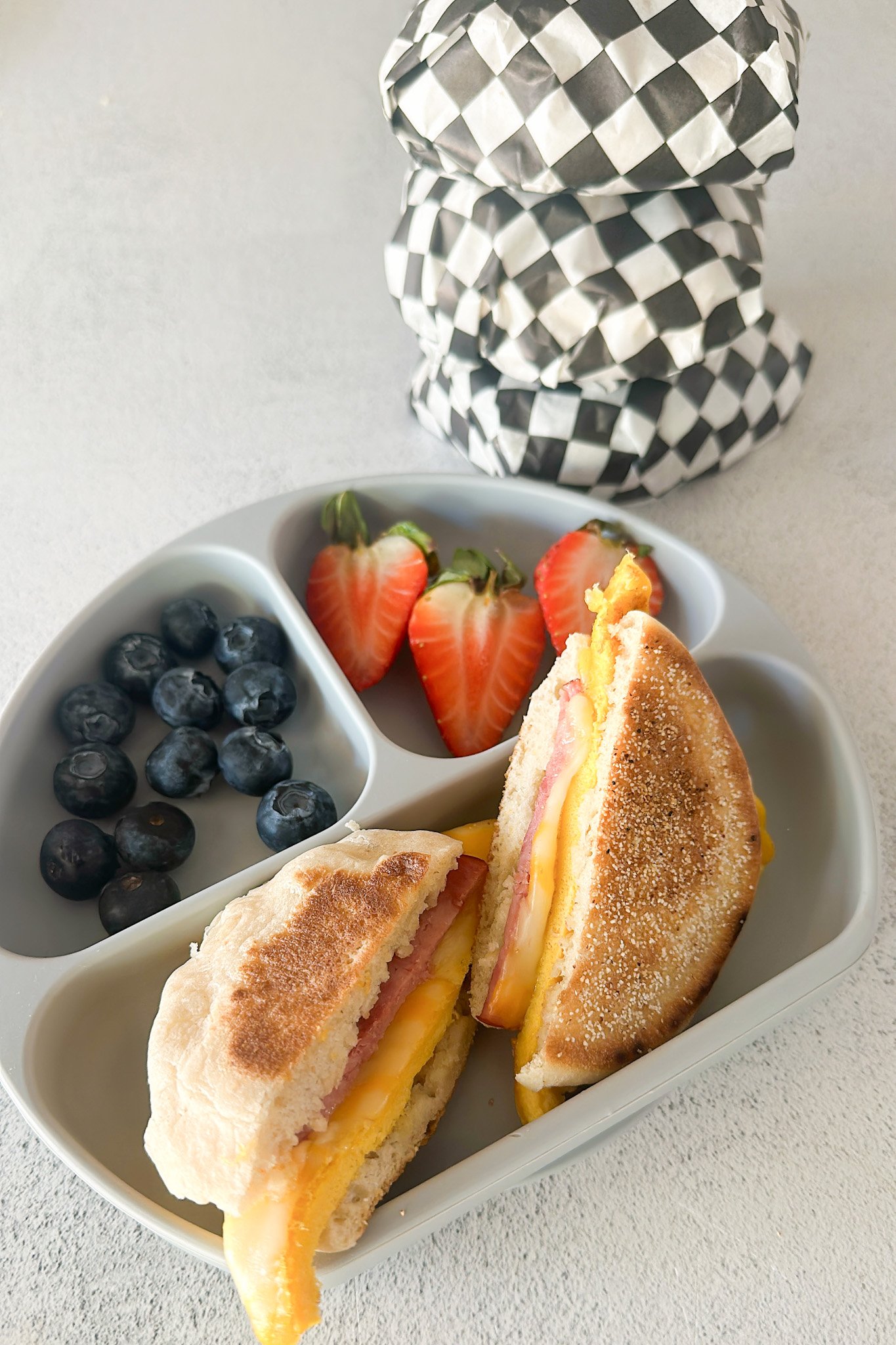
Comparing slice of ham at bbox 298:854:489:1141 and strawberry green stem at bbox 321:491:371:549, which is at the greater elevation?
strawberry green stem at bbox 321:491:371:549

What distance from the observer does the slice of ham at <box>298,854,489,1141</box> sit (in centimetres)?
Answer: 87

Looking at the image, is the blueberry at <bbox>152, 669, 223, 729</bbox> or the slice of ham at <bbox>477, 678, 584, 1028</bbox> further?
the blueberry at <bbox>152, 669, 223, 729</bbox>

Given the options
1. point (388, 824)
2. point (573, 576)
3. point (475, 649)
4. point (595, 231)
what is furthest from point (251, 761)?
point (595, 231)

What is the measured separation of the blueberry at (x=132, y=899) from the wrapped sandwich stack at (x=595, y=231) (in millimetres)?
704

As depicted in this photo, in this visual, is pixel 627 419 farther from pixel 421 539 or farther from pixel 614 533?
pixel 421 539

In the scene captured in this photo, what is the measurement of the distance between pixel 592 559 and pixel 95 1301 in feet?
3.07

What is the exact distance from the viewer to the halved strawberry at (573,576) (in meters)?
1.21

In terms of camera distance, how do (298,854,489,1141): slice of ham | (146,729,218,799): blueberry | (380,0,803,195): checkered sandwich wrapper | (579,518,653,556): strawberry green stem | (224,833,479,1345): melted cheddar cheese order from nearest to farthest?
(224,833,479,1345): melted cheddar cheese, (298,854,489,1141): slice of ham, (380,0,803,195): checkered sandwich wrapper, (146,729,218,799): blueberry, (579,518,653,556): strawberry green stem

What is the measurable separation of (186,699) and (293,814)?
0.21m

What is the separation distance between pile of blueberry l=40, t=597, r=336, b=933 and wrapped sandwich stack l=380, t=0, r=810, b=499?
45 centimetres

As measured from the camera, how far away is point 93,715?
3.73ft

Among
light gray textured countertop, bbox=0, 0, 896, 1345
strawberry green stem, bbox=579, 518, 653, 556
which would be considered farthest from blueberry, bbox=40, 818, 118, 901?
strawberry green stem, bbox=579, 518, 653, 556

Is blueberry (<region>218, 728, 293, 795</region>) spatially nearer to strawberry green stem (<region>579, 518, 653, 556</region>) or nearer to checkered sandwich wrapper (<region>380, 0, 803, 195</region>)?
strawberry green stem (<region>579, 518, 653, 556</region>)

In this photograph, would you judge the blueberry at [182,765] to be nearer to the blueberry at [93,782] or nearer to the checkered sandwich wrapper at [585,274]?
the blueberry at [93,782]
